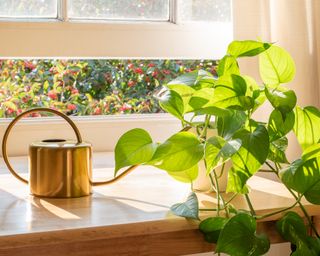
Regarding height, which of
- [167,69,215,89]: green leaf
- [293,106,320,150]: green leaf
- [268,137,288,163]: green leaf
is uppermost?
[167,69,215,89]: green leaf

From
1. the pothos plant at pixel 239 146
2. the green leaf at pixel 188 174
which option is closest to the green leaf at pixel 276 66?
the pothos plant at pixel 239 146

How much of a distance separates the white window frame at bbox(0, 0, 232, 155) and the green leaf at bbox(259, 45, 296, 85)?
2.31 feet

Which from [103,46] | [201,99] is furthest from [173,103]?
[103,46]

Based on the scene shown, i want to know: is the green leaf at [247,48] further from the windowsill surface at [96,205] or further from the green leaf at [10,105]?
the green leaf at [10,105]

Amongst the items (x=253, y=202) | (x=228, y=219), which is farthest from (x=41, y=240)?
(x=253, y=202)

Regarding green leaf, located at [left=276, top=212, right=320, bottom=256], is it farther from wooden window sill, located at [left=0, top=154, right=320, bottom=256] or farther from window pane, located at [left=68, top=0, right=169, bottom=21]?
window pane, located at [left=68, top=0, right=169, bottom=21]

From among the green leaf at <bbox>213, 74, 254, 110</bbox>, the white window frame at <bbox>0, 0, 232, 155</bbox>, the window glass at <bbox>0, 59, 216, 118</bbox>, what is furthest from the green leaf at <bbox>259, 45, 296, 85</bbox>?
the window glass at <bbox>0, 59, 216, 118</bbox>

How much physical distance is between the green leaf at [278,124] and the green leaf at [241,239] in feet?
0.49

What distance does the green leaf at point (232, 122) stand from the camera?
1195 mm

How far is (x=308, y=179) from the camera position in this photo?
1193mm

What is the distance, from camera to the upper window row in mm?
1867

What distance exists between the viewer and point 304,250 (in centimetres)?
120

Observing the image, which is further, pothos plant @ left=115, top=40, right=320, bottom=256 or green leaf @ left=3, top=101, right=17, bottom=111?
green leaf @ left=3, top=101, right=17, bottom=111

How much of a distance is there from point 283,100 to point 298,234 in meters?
0.23
